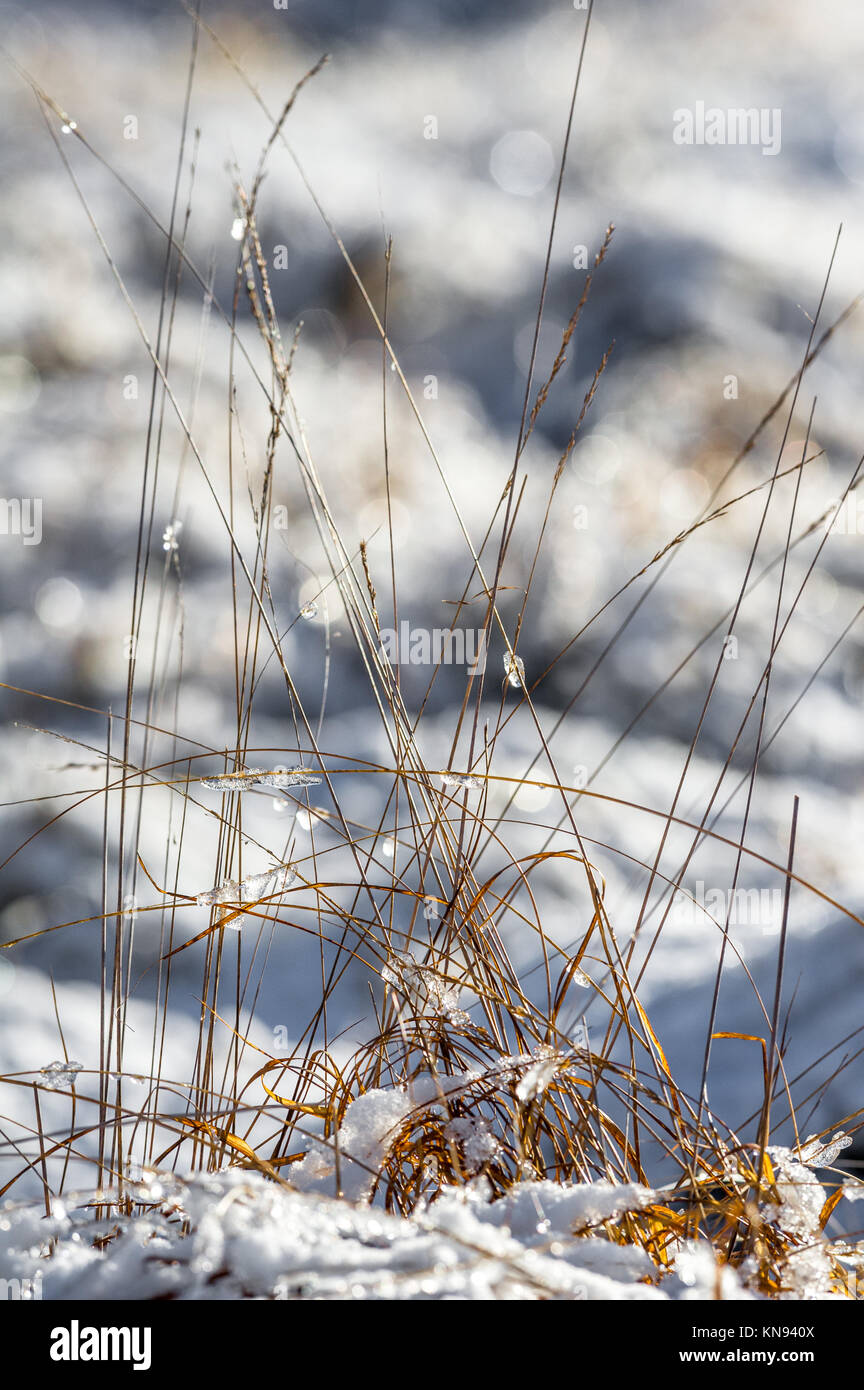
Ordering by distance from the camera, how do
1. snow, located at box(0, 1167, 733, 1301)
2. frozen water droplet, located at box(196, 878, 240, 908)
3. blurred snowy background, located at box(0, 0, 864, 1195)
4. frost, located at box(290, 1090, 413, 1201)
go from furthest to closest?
blurred snowy background, located at box(0, 0, 864, 1195) → frozen water droplet, located at box(196, 878, 240, 908) → frost, located at box(290, 1090, 413, 1201) → snow, located at box(0, 1167, 733, 1301)

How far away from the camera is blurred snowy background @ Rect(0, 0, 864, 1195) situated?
3.20m

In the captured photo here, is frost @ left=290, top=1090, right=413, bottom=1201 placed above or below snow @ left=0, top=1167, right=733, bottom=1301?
above

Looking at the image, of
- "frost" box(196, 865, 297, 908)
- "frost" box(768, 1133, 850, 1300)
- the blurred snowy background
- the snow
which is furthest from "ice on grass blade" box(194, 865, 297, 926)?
the blurred snowy background

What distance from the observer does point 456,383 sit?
407 cm

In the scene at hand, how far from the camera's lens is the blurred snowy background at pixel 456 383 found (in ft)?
10.5

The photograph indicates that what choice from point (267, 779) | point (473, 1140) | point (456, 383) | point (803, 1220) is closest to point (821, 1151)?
point (803, 1220)

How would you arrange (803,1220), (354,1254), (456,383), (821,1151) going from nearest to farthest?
1. (354,1254)
2. (803,1220)
3. (821,1151)
4. (456,383)

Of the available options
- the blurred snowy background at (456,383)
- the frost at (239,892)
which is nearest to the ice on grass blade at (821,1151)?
the frost at (239,892)

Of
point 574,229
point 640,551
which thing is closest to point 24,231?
point 574,229

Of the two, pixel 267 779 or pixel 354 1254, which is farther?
pixel 267 779

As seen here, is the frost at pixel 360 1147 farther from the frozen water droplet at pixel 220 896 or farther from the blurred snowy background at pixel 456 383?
the blurred snowy background at pixel 456 383

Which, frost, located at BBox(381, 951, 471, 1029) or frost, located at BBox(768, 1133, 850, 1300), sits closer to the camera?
frost, located at BBox(768, 1133, 850, 1300)

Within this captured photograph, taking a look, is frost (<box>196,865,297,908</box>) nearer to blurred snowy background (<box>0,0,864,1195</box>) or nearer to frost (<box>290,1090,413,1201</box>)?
frost (<box>290,1090,413,1201</box>)

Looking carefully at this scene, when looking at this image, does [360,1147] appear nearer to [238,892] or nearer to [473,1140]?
[473,1140]
